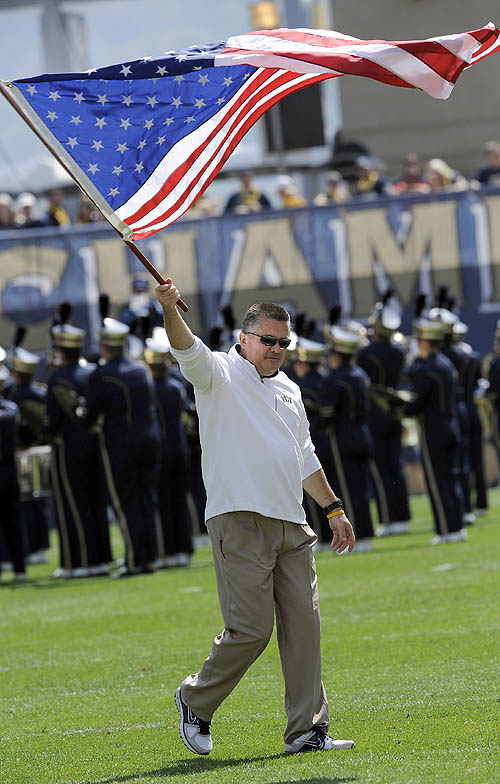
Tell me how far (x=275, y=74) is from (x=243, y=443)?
1938 millimetres

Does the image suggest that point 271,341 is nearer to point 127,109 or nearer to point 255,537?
point 255,537

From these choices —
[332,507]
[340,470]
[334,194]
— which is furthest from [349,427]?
[332,507]

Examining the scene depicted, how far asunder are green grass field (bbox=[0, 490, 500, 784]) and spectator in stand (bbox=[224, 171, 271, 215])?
8.97 m

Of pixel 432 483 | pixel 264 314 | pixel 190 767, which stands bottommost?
pixel 432 483

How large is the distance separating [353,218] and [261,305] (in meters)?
15.0

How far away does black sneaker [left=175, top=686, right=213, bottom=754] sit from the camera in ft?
21.1

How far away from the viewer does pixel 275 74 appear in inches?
290

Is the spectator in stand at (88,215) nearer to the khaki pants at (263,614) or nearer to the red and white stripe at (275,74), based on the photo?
the red and white stripe at (275,74)

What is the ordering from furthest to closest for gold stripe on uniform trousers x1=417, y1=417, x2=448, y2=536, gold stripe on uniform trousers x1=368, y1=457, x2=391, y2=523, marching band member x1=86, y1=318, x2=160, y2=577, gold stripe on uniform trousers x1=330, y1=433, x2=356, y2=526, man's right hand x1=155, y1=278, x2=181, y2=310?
gold stripe on uniform trousers x1=368, y1=457, x2=391, y2=523 < gold stripe on uniform trousers x1=330, y1=433, x2=356, y2=526 < gold stripe on uniform trousers x1=417, y1=417, x2=448, y2=536 < marching band member x1=86, y1=318, x2=160, y2=577 < man's right hand x1=155, y1=278, x2=181, y2=310

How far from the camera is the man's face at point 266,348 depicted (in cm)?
638

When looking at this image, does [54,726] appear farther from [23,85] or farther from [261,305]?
[23,85]

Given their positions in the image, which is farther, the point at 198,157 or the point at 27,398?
the point at 27,398

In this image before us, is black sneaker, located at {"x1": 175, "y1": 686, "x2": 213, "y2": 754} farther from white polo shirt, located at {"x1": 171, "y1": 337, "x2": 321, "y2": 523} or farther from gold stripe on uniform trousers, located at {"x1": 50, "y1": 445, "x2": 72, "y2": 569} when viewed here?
gold stripe on uniform trousers, located at {"x1": 50, "y1": 445, "x2": 72, "y2": 569}

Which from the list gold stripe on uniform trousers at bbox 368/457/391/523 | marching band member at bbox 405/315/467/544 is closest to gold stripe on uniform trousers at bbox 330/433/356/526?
marching band member at bbox 405/315/467/544
